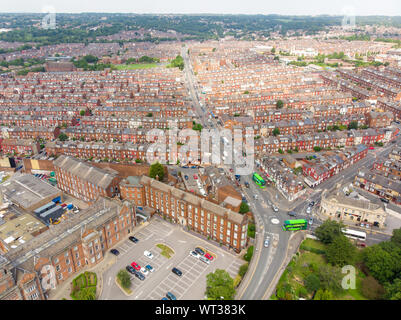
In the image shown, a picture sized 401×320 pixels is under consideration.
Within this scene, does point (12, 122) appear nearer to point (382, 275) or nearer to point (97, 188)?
point (97, 188)

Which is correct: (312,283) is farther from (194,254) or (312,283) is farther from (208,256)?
(194,254)

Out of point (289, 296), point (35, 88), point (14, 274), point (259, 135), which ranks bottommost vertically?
point (289, 296)

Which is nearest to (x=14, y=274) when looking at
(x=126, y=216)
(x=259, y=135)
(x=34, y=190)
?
(x=126, y=216)

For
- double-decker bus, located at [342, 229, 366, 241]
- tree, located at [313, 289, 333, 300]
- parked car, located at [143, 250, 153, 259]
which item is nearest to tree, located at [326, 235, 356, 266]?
double-decker bus, located at [342, 229, 366, 241]

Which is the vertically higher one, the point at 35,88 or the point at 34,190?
the point at 35,88

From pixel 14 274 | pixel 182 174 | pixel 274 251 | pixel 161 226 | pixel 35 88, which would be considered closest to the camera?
pixel 14 274

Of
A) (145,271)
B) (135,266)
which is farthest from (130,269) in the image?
(145,271)
